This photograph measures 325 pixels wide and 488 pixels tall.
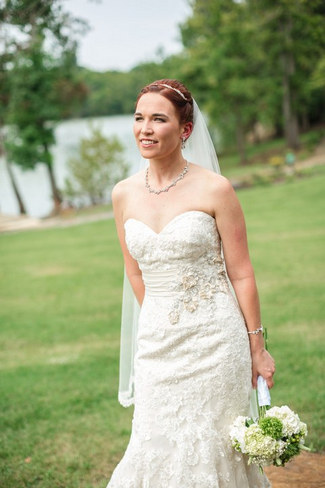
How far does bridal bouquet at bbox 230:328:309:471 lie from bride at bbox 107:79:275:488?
15 cm

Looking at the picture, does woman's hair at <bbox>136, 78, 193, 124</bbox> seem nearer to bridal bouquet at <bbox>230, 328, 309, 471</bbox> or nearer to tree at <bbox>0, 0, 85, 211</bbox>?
bridal bouquet at <bbox>230, 328, 309, 471</bbox>

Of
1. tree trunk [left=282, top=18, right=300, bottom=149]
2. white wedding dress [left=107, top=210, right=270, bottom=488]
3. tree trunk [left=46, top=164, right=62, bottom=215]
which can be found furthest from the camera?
tree trunk [left=282, top=18, right=300, bottom=149]

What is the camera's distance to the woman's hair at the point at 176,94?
3018mm

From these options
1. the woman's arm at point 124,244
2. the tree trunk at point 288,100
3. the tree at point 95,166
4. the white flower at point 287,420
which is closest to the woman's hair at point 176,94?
the woman's arm at point 124,244

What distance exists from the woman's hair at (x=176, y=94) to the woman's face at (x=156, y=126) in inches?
1.0

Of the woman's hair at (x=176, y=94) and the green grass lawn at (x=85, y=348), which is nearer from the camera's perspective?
the woman's hair at (x=176, y=94)

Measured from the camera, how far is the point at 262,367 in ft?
10.2

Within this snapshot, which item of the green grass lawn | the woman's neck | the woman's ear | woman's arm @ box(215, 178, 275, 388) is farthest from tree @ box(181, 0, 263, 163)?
woman's arm @ box(215, 178, 275, 388)

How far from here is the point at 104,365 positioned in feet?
24.0

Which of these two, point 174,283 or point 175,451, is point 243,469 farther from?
point 174,283

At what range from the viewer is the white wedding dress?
9.44 feet

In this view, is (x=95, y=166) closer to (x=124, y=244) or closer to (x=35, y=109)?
(x=35, y=109)

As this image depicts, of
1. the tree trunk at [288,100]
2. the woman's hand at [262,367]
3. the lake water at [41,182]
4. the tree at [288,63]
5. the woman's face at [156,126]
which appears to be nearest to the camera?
the woman's face at [156,126]

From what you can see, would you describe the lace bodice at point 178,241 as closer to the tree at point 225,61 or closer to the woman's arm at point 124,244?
the woman's arm at point 124,244
